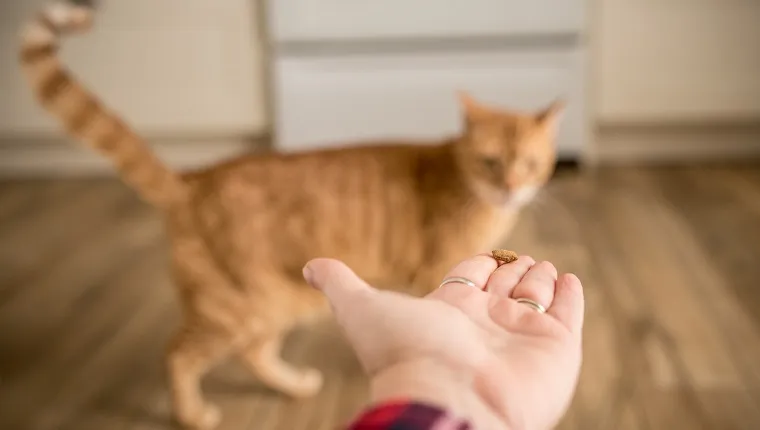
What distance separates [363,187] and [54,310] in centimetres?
78

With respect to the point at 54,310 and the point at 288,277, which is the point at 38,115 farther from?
the point at 288,277

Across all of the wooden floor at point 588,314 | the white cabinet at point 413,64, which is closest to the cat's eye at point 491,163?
the wooden floor at point 588,314

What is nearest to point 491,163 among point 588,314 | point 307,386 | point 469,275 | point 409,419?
point 588,314

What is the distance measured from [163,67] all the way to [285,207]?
1.23 m

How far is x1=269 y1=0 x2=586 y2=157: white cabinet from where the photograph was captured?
81.0 inches

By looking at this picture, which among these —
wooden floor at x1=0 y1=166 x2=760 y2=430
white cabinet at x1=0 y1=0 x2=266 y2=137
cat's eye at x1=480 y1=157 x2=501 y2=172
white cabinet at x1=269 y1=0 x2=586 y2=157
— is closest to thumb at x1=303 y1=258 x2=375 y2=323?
wooden floor at x1=0 y1=166 x2=760 y2=430

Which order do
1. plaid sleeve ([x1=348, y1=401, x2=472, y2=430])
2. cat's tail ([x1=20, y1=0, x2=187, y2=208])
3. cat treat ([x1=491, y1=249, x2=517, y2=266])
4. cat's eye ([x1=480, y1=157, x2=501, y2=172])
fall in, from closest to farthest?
plaid sleeve ([x1=348, y1=401, x2=472, y2=430]) → cat treat ([x1=491, y1=249, x2=517, y2=266]) → cat's tail ([x1=20, y1=0, x2=187, y2=208]) → cat's eye ([x1=480, y1=157, x2=501, y2=172])

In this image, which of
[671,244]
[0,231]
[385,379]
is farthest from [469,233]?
[0,231]

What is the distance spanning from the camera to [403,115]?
216 centimetres

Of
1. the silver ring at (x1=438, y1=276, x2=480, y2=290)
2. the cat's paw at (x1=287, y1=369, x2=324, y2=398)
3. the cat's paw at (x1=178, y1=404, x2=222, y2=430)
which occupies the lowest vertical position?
the cat's paw at (x1=178, y1=404, x2=222, y2=430)

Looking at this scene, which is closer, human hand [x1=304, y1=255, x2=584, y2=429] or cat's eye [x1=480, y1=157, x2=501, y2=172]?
human hand [x1=304, y1=255, x2=584, y2=429]

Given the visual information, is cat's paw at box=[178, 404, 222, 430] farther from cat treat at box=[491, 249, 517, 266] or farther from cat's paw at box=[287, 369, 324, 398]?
cat treat at box=[491, 249, 517, 266]

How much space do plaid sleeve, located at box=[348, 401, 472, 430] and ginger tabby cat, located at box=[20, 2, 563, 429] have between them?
64cm

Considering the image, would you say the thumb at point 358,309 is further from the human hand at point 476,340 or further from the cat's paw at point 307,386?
the cat's paw at point 307,386
